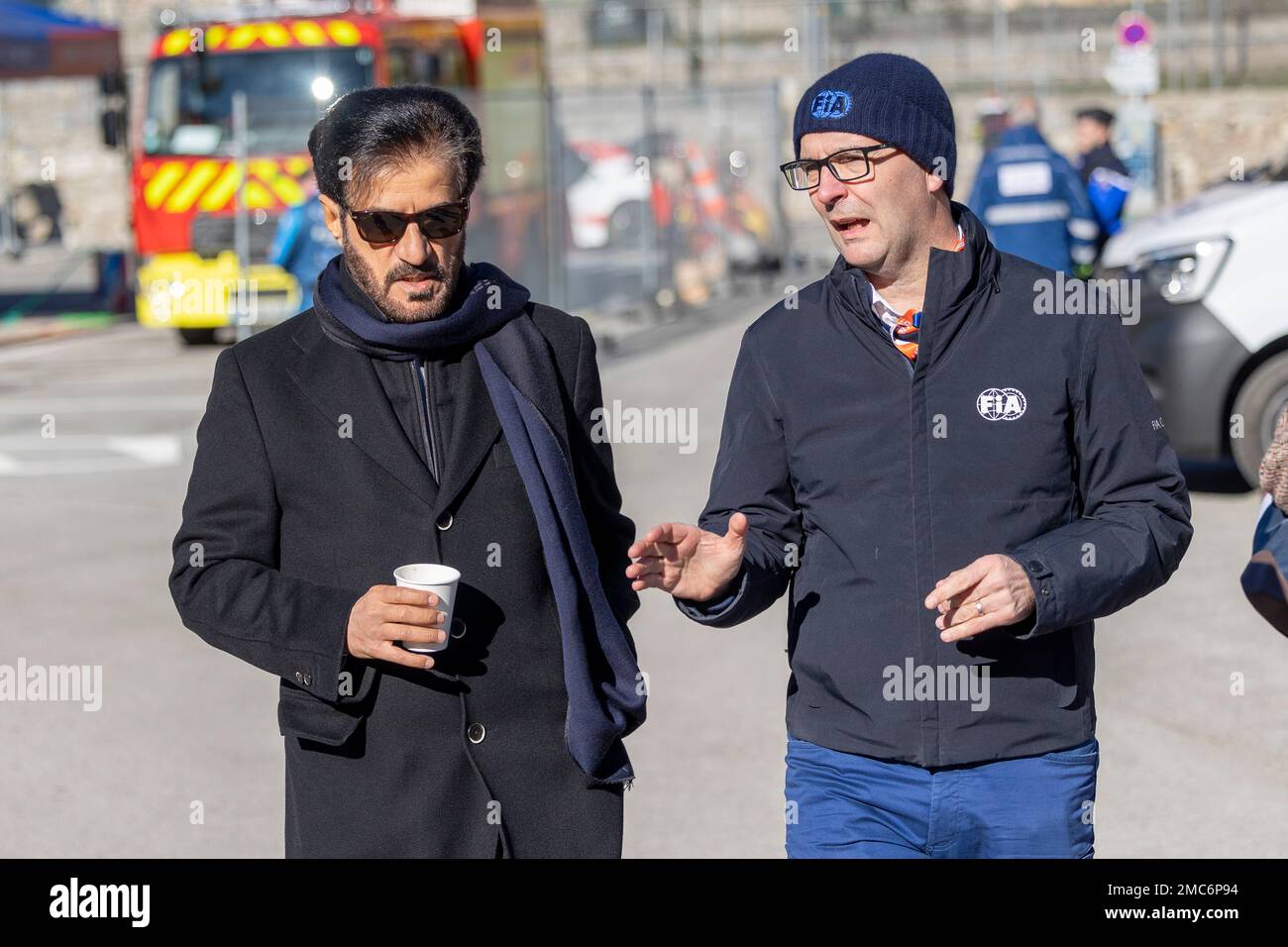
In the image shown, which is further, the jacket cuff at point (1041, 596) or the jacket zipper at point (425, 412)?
the jacket zipper at point (425, 412)

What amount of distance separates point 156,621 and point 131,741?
157cm

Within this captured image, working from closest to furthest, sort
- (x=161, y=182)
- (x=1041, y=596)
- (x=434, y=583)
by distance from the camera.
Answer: (x=434, y=583) < (x=1041, y=596) < (x=161, y=182)

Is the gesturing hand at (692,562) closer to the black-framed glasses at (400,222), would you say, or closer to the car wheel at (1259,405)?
the black-framed glasses at (400,222)

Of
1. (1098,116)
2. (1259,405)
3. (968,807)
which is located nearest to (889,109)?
(968,807)

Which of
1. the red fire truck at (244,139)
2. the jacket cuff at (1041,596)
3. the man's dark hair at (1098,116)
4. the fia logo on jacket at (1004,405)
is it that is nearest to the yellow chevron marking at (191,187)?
the red fire truck at (244,139)

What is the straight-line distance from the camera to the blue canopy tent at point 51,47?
1900cm

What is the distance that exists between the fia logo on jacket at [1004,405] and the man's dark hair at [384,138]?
907mm

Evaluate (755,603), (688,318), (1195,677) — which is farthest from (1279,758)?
(688,318)

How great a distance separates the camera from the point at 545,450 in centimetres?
295

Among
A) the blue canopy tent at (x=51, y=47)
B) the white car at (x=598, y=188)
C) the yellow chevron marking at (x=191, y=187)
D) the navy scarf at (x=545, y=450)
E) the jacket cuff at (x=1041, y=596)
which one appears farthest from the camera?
the white car at (x=598, y=188)

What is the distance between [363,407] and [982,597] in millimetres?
1014

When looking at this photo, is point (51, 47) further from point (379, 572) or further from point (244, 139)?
point (379, 572)

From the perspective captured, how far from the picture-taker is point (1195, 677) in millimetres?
6711

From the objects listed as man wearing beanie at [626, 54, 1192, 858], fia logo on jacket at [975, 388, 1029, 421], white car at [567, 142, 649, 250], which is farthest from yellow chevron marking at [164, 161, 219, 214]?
fia logo on jacket at [975, 388, 1029, 421]
